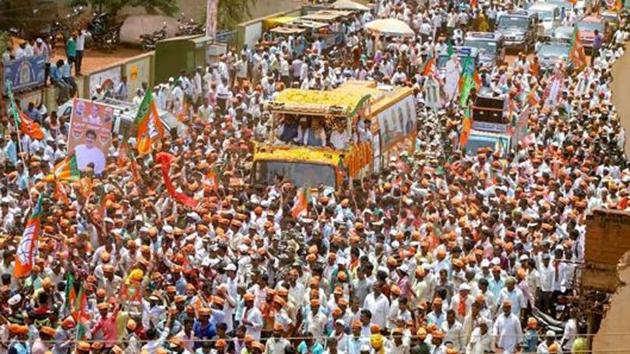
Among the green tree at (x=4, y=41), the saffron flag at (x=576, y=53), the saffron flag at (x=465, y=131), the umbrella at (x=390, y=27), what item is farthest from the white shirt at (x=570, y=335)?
the umbrella at (x=390, y=27)

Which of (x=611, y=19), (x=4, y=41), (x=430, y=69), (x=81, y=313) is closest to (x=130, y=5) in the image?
(x=4, y=41)

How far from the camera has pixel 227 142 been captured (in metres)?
22.1

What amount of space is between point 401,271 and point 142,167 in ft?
17.7

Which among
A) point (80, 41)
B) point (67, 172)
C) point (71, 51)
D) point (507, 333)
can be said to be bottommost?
point (71, 51)

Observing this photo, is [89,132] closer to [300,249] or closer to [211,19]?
[300,249]

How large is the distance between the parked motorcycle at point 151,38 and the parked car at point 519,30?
895 centimetres

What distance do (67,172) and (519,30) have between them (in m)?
22.5

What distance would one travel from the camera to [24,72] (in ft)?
82.2

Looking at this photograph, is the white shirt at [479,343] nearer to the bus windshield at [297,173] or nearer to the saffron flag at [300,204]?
the saffron flag at [300,204]

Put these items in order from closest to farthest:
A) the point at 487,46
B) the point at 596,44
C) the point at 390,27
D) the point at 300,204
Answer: the point at 300,204 → the point at 390,27 → the point at 487,46 → the point at 596,44

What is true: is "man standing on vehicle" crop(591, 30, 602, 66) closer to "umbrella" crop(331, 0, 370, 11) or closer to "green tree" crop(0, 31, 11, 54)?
"umbrella" crop(331, 0, 370, 11)

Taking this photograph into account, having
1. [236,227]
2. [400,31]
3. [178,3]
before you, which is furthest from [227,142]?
[178,3]

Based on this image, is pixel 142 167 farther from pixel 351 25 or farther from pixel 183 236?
pixel 351 25

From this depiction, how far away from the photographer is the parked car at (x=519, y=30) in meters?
38.3
